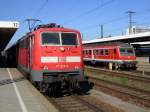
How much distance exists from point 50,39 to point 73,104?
326 cm

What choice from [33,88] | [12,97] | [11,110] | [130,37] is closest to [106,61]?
Result: [130,37]

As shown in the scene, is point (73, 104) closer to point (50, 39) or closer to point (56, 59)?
point (56, 59)

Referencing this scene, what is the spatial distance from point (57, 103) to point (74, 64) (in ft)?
7.37

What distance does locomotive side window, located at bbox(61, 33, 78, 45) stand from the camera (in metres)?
15.2

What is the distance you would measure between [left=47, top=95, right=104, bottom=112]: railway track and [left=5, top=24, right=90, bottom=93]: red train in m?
0.55

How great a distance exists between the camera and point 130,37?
155 ft

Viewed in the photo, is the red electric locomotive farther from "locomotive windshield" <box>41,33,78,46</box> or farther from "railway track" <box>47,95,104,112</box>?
"railway track" <box>47,95,104,112</box>

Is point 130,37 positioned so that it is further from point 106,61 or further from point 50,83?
point 50,83

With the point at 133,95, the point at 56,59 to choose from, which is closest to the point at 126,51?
the point at 133,95

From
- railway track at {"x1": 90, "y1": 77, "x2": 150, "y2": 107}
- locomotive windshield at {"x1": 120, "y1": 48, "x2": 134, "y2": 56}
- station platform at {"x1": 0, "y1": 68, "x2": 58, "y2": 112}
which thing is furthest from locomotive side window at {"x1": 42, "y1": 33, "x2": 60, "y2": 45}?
locomotive windshield at {"x1": 120, "y1": 48, "x2": 134, "y2": 56}

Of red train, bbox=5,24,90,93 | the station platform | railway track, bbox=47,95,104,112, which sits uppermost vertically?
red train, bbox=5,24,90,93

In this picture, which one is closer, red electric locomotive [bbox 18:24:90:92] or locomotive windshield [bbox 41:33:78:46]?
red electric locomotive [bbox 18:24:90:92]

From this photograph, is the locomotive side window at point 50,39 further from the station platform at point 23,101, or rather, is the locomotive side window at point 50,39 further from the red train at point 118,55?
the red train at point 118,55

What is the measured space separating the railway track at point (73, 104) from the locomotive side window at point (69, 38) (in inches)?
90.5
